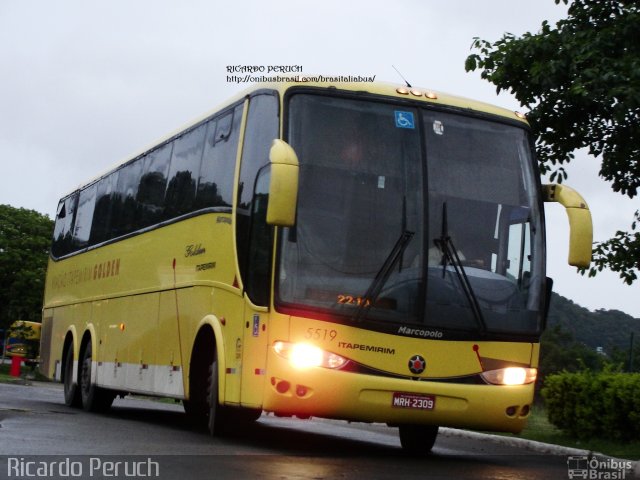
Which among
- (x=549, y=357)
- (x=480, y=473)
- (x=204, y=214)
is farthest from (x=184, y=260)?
(x=549, y=357)

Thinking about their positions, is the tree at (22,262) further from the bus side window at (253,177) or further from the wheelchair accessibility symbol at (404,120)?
the wheelchair accessibility symbol at (404,120)

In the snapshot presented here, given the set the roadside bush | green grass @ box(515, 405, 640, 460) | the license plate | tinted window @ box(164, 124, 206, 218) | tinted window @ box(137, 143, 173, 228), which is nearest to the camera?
the license plate

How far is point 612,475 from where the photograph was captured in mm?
12281

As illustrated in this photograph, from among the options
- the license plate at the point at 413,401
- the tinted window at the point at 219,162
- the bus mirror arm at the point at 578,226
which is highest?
the tinted window at the point at 219,162

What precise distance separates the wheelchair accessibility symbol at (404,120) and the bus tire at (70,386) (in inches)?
421

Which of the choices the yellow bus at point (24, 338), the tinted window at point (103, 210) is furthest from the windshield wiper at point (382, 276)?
the yellow bus at point (24, 338)

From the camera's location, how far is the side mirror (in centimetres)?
1170

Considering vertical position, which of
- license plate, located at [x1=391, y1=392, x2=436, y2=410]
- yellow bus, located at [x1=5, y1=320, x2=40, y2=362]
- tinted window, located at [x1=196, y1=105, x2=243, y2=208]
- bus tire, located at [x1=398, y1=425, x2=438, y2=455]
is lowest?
bus tire, located at [x1=398, y1=425, x2=438, y2=455]

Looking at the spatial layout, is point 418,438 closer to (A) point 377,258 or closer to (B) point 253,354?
(B) point 253,354

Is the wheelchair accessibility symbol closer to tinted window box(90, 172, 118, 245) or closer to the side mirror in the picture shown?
the side mirror

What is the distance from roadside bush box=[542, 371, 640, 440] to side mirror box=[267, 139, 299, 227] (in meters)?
7.00

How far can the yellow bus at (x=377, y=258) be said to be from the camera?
12.3 meters

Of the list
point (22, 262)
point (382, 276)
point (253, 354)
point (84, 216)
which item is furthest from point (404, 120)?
point (22, 262)

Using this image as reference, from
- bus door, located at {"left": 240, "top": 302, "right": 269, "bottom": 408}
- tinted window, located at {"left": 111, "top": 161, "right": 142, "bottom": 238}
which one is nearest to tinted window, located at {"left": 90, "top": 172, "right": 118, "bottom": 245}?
tinted window, located at {"left": 111, "top": 161, "right": 142, "bottom": 238}
